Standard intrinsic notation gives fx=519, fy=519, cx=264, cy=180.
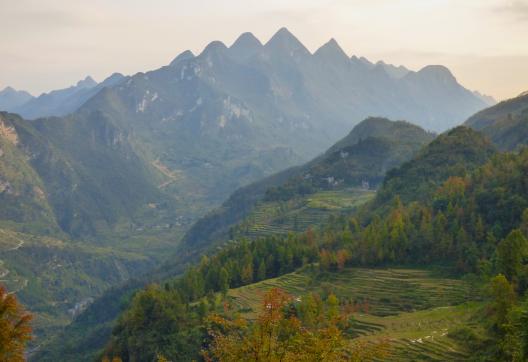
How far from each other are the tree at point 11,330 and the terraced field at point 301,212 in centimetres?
11822

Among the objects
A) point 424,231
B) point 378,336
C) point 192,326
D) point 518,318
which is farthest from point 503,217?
point 192,326

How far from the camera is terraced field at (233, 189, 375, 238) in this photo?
517 ft

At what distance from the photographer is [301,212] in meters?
167

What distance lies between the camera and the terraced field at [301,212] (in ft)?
517

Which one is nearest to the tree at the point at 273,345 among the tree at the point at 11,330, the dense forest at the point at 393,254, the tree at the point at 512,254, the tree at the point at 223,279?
the tree at the point at 11,330

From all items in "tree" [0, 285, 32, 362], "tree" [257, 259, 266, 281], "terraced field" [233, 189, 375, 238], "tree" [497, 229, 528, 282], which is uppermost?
"tree" [0, 285, 32, 362]

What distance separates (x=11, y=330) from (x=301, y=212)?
134510 millimetres

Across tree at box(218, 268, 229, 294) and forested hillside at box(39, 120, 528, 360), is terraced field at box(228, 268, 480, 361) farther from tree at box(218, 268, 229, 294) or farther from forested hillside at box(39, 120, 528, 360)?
tree at box(218, 268, 229, 294)

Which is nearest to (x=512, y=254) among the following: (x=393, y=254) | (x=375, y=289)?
(x=375, y=289)

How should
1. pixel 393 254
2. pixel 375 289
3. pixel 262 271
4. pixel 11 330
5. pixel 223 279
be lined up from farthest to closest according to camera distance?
pixel 262 271
pixel 223 279
pixel 393 254
pixel 375 289
pixel 11 330

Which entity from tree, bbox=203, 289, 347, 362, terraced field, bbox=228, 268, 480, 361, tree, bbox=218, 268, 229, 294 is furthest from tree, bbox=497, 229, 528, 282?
tree, bbox=218, 268, 229, 294

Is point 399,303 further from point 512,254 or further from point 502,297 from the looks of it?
point 502,297

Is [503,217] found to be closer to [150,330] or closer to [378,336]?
[378,336]

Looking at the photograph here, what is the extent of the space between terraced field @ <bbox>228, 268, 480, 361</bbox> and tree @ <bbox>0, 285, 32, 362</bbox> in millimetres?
30646
